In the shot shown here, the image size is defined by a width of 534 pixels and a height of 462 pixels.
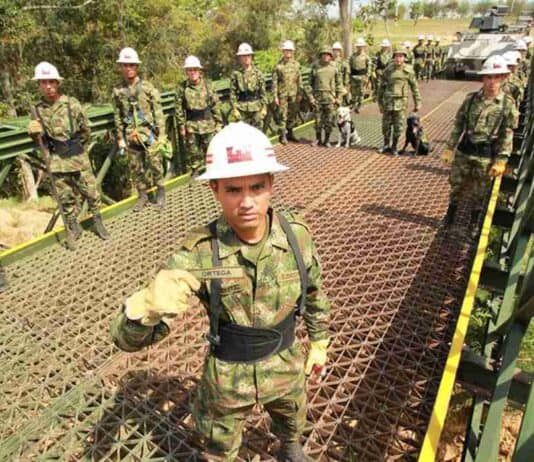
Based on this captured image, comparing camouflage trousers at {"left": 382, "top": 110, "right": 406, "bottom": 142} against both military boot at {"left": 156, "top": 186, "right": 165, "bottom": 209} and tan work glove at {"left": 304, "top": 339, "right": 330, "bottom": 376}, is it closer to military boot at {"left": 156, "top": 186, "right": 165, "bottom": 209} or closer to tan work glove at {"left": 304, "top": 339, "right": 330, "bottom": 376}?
military boot at {"left": 156, "top": 186, "right": 165, "bottom": 209}

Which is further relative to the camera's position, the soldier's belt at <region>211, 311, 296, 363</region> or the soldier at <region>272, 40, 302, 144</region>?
the soldier at <region>272, 40, 302, 144</region>

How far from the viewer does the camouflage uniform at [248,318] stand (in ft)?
6.22

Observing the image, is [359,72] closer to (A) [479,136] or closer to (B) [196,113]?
(B) [196,113]

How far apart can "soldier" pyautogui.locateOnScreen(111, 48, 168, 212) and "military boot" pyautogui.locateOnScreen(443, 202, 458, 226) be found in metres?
3.44

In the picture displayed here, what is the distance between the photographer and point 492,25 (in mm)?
17109

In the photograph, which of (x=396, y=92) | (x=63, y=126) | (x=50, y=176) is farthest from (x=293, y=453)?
(x=396, y=92)

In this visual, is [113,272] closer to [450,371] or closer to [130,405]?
[130,405]

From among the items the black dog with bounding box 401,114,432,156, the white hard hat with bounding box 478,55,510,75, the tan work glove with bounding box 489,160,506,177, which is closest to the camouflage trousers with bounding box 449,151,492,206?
the tan work glove with bounding box 489,160,506,177

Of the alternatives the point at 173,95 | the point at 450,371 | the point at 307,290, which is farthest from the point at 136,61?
the point at 450,371

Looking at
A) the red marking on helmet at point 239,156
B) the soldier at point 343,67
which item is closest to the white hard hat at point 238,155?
the red marking on helmet at point 239,156

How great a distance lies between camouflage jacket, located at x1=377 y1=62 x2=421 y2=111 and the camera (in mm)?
7277

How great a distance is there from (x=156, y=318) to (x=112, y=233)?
12.5 ft

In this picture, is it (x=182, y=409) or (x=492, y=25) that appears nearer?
(x=182, y=409)

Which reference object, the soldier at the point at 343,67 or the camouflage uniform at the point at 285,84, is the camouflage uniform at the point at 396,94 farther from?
the soldier at the point at 343,67
